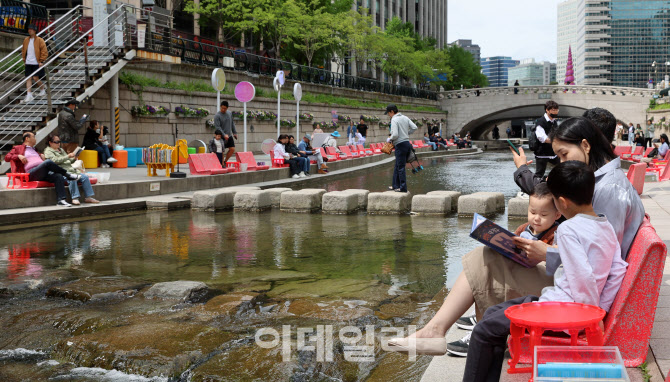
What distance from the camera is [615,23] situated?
563ft

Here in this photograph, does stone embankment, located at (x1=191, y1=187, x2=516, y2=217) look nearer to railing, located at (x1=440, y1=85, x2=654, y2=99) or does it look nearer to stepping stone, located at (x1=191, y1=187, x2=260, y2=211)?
stepping stone, located at (x1=191, y1=187, x2=260, y2=211)

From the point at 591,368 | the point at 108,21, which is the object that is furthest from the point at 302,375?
the point at 108,21

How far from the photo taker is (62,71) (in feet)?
68.8

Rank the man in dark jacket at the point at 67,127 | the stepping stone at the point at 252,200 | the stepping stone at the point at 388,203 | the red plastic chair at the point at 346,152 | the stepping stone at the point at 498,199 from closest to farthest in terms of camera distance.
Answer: the stepping stone at the point at 498,199, the stepping stone at the point at 388,203, the stepping stone at the point at 252,200, the man in dark jacket at the point at 67,127, the red plastic chair at the point at 346,152

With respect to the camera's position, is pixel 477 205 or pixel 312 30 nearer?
pixel 477 205

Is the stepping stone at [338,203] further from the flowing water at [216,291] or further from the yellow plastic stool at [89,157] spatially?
the yellow plastic stool at [89,157]

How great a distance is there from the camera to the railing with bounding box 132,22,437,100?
2531 cm

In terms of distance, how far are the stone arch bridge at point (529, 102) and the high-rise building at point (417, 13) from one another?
12.2 metres

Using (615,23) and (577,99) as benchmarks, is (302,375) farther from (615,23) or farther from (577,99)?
(615,23)

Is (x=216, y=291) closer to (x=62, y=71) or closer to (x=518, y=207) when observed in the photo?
(x=518, y=207)

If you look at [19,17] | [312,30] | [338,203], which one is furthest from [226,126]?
[312,30]

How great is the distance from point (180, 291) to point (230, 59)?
27.0 metres

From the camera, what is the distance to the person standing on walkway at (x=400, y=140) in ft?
47.3

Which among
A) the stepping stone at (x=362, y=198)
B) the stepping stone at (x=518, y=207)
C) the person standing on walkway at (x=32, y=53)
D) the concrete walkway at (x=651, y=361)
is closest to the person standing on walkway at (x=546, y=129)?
the stepping stone at (x=518, y=207)
